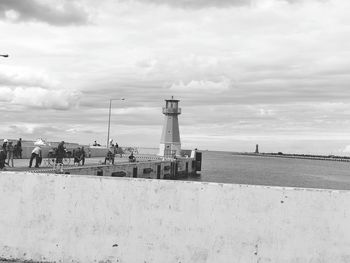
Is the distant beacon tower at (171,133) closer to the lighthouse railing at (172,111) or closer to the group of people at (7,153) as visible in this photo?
the lighthouse railing at (172,111)

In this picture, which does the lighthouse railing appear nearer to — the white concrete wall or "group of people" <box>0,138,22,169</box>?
"group of people" <box>0,138,22,169</box>

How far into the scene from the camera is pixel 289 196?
19.7ft

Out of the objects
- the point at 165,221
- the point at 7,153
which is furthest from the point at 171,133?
the point at 165,221

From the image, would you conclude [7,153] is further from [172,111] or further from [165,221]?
[172,111]

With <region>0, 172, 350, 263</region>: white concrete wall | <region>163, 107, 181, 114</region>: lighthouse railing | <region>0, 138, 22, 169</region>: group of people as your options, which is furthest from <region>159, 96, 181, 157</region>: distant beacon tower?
<region>0, 172, 350, 263</region>: white concrete wall

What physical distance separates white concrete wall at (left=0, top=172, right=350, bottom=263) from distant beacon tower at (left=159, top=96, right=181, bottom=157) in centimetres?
6348

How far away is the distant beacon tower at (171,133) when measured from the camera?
70875 mm

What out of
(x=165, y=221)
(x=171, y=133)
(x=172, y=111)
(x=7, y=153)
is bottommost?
(x=165, y=221)

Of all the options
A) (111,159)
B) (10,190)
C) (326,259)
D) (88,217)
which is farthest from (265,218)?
(111,159)

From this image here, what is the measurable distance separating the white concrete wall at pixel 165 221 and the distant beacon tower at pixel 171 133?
63478mm

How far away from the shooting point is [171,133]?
71062 mm

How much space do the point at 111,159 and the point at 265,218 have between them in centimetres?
3313

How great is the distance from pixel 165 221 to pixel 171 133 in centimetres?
6476

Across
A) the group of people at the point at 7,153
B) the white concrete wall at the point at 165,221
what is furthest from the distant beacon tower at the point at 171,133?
the white concrete wall at the point at 165,221
